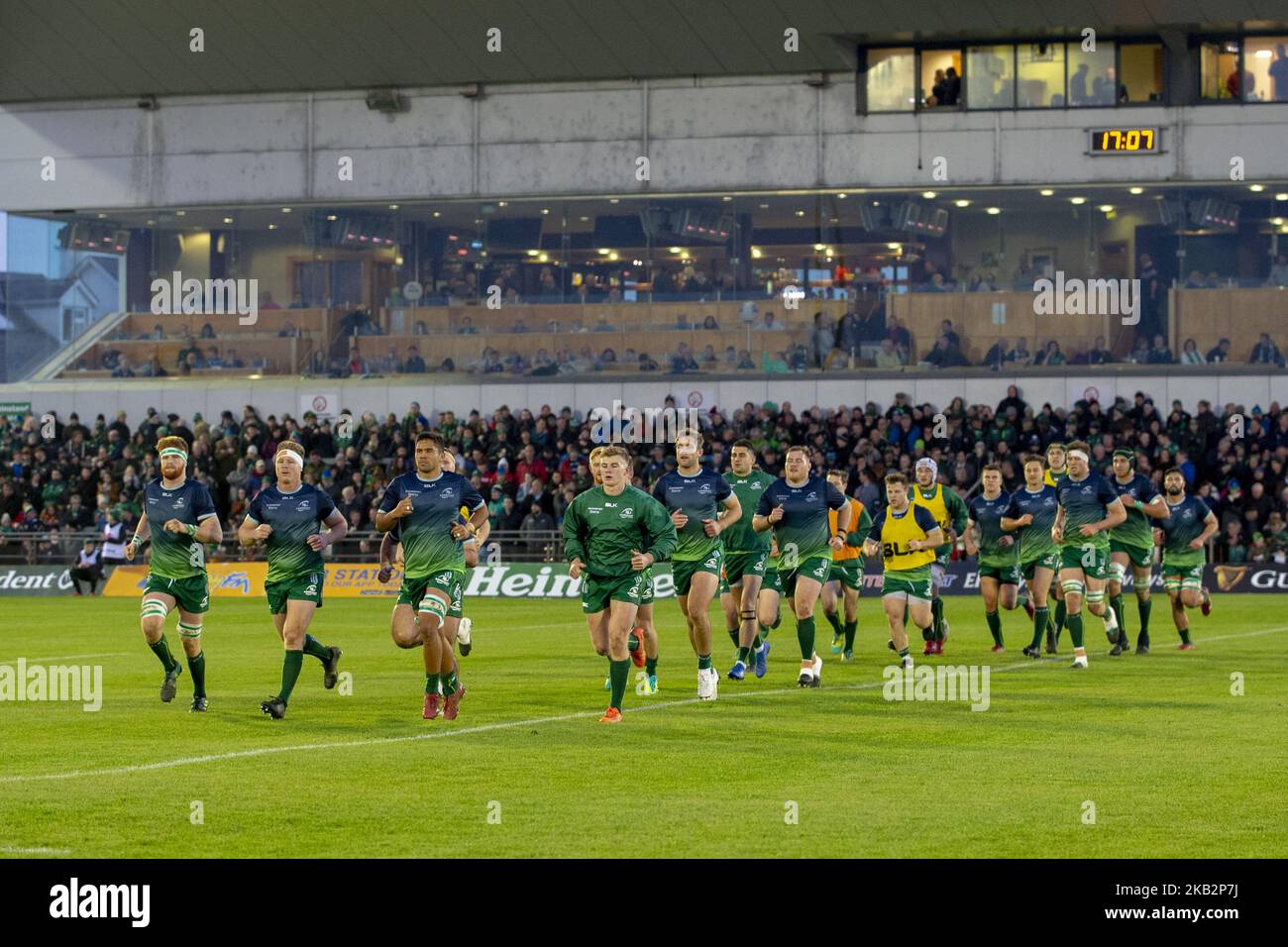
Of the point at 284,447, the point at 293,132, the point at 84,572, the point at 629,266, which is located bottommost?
the point at 84,572

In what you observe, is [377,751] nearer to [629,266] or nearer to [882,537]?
[882,537]

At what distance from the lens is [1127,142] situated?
177 feet

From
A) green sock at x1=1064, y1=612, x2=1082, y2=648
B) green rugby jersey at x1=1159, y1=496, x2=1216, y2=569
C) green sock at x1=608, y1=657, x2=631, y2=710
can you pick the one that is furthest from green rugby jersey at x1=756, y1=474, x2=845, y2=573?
green rugby jersey at x1=1159, y1=496, x2=1216, y2=569

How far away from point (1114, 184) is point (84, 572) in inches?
1170

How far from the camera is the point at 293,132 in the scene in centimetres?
5966

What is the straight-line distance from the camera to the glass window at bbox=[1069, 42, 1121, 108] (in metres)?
53.5

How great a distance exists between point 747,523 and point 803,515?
0.89 m

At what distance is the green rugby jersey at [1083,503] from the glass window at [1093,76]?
98.2ft

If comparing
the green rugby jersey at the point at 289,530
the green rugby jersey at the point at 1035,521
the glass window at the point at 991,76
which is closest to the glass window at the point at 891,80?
the glass window at the point at 991,76

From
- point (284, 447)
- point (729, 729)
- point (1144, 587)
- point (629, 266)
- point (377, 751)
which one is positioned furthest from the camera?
point (629, 266)

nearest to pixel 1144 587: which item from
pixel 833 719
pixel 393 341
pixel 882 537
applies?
pixel 882 537

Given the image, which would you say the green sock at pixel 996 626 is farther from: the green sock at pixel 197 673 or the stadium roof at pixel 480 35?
the stadium roof at pixel 480 35

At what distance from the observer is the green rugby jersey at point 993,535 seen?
27516 mm

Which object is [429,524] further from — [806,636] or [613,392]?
[613,392]
